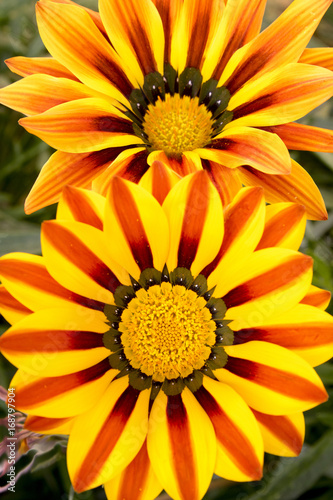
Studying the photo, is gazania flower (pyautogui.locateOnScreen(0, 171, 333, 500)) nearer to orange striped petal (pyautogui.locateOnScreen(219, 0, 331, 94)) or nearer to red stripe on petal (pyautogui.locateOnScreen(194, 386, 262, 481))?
red stripe on petal (pyautogui.locateOnScreen(194, 386, 262, 481))

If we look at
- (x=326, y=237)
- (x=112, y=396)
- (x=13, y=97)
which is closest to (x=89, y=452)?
(x=112, y=396)

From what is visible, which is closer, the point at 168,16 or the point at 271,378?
the point at 271,378

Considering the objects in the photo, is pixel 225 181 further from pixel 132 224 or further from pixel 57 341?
pixel 57 341

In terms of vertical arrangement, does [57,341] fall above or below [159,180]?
below

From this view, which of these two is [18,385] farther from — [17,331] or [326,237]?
[326,237]

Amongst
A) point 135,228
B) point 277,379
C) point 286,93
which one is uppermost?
point 286,93

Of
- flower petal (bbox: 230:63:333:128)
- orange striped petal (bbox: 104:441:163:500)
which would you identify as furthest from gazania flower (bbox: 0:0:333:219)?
orange striped petal (bbox: 104:441:163:500)

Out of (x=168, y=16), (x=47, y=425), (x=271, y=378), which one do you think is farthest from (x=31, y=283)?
(x=168, y=16)
